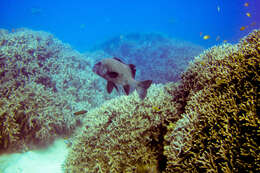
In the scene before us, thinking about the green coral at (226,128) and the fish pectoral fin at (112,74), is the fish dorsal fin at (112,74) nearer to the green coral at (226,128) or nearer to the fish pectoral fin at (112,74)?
the fish pectoral fin at (112,74)

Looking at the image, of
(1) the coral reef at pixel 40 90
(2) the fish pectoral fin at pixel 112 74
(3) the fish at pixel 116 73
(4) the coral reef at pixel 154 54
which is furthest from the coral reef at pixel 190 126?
(4) the coral reef at pixel 154 54

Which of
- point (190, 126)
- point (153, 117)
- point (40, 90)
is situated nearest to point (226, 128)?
point (190, 126)

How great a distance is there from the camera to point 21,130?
5555 mm

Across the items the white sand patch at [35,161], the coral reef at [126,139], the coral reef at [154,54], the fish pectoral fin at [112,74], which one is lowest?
the white sand patch at [35,161]

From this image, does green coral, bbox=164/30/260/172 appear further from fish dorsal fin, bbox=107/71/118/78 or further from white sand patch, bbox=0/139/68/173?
white sand patch, bbox=0/139/68/173

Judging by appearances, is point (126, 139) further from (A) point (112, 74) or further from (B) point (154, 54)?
(B) point (154, 54)

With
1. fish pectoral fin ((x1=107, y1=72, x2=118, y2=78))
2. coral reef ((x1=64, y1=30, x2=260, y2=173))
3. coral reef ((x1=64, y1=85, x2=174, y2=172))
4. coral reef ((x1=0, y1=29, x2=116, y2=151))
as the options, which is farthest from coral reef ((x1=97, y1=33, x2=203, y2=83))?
fish pectoral fin ((x1=107, y1=72, x2=118, y2=78))

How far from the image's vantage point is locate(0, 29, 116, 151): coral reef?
5469mm

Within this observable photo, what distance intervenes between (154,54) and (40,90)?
1119 cm

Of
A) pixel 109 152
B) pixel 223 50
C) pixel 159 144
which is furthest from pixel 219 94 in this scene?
pixel 109 152

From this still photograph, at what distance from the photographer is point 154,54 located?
15.0 meters

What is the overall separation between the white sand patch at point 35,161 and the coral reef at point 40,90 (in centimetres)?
33

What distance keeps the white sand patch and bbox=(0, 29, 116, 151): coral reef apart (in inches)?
13.0

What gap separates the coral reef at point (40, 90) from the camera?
5.47 metres
